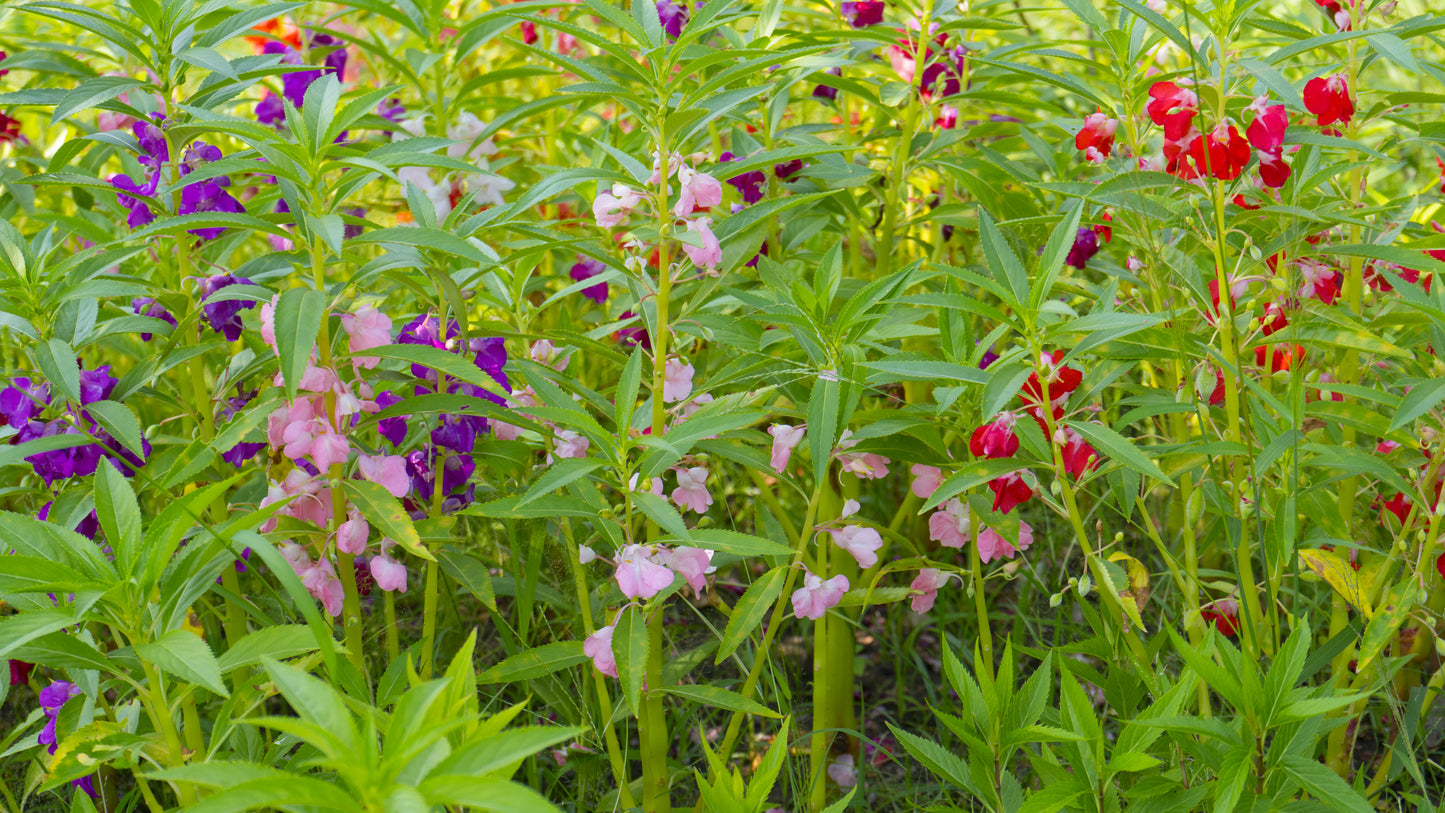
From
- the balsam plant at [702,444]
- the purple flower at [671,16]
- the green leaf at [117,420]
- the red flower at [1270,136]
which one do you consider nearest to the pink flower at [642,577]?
the balsam plant at [702,444]

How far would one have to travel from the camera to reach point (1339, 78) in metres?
1.69

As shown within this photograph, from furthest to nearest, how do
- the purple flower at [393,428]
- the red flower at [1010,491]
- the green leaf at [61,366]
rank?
the purple flower at [393,428]
the red flower at [1010,491]
the green leaf at [61,366]

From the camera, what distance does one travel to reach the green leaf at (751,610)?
1.47 m

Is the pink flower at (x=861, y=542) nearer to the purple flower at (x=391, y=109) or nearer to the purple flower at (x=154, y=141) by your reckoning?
the purple flower at (x=154, y=141)

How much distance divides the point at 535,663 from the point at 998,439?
0.70 m

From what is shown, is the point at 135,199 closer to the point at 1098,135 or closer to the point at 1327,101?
the point at 1098,135

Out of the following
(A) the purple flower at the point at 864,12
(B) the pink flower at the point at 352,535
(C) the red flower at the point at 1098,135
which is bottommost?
(B) the pink flower at the point at 352,535

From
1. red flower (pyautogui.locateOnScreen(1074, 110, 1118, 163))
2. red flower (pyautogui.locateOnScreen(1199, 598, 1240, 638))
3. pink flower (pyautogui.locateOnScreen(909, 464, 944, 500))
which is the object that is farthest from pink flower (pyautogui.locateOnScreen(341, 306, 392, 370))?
red flower (pyautogui.locateOnScreen(1199, 598, 1240, 638))

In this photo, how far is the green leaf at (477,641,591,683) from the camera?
59.9 inches

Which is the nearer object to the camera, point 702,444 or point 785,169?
point 702,444

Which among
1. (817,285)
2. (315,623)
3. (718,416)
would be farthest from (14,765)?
(817,285)

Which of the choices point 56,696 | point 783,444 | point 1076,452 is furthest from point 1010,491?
point 56,696

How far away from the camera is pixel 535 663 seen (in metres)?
1.53

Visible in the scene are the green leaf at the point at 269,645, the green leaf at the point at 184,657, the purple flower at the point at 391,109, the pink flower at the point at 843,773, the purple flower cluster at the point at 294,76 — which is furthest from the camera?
the purple flower at the point at 391,109
